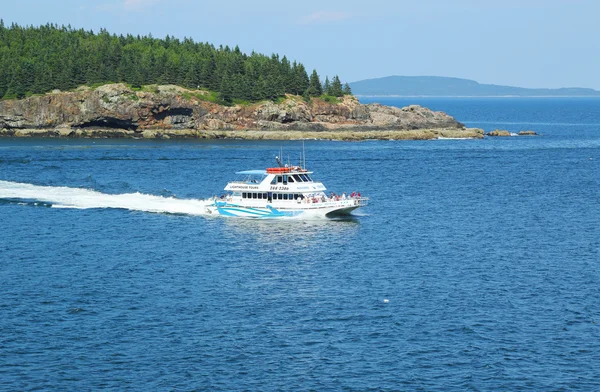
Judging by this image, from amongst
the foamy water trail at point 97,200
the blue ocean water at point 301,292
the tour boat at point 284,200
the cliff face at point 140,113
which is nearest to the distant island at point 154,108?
the cliff face at point 140,113

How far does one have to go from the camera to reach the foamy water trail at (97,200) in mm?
90875

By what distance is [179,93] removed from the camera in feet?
617

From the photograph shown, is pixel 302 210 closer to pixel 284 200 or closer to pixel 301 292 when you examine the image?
pixel 284 200

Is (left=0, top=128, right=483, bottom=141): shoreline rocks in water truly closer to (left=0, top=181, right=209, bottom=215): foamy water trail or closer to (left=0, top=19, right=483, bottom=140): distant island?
(left=0, top=19, right=483, bottom=140): distant island

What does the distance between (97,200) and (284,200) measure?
23.4 metres

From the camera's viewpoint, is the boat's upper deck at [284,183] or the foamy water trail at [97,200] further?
the foamy water trail at [97,200]

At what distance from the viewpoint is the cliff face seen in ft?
604

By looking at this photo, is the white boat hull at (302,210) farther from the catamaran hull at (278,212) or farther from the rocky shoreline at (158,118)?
the rocky shoreline at (158,118)

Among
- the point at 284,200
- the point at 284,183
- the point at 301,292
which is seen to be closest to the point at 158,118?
the point at 284,183

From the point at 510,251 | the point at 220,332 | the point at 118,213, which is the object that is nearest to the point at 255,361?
the point at 220,332

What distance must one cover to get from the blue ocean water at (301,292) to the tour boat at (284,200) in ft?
5.93

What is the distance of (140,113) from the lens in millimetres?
185125

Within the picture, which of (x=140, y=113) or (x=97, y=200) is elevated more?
(x=140, y=113)

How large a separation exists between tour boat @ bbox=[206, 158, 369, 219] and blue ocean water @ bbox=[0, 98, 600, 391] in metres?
1.81
